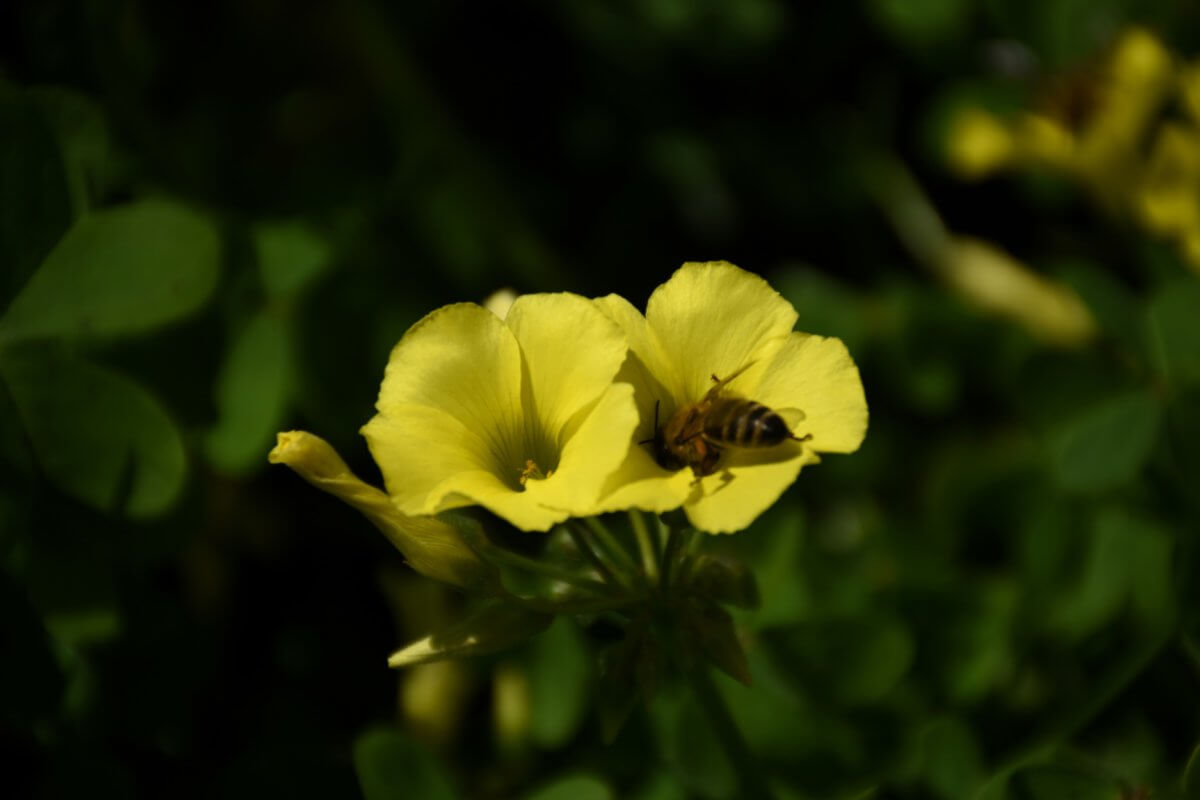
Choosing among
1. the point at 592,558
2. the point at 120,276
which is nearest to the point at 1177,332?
the point at 592,558

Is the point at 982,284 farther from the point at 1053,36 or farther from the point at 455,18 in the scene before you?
the point at 455,18

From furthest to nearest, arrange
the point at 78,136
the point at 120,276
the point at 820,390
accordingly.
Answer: the point at 78,136, the point at 120,276, the point at 820,390

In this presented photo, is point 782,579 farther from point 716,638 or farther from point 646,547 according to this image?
point 716,638

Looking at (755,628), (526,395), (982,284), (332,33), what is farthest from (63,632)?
(982,284)

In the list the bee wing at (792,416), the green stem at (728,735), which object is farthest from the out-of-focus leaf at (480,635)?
the bee wing at (792,416)

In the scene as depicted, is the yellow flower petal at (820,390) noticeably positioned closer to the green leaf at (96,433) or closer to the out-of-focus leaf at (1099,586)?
the green leaf at (96,433)

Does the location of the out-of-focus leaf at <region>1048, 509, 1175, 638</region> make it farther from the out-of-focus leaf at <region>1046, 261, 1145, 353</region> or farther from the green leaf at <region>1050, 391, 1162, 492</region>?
the out-of-focus leaf at <region>1046, 261, 1145, 353</region>
